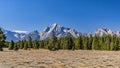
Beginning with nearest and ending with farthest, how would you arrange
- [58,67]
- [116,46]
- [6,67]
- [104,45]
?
[6,67] → [58,67] → [116,46] → [104,45]

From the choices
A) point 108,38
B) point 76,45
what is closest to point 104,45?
point 108,38

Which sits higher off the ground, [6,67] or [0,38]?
[0,38]

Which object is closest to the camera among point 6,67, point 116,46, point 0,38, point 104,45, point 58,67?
point 6,67

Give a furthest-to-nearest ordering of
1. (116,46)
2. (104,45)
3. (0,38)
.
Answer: (104,45)
(116,46)
(0,38)

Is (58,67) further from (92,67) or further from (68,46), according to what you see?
(68,46)

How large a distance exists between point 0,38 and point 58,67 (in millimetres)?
83420

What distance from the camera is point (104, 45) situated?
600 ft

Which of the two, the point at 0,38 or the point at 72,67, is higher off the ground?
the point at 0,38

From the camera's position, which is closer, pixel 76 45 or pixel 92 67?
pixel 92 67

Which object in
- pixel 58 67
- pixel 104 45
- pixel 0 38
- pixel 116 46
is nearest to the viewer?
pixel 58 67

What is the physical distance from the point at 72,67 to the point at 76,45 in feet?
520

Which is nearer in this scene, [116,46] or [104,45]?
[116,46]

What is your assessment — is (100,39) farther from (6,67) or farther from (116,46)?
(6,67)

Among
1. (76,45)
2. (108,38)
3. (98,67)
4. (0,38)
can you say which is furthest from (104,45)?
(98,67)
